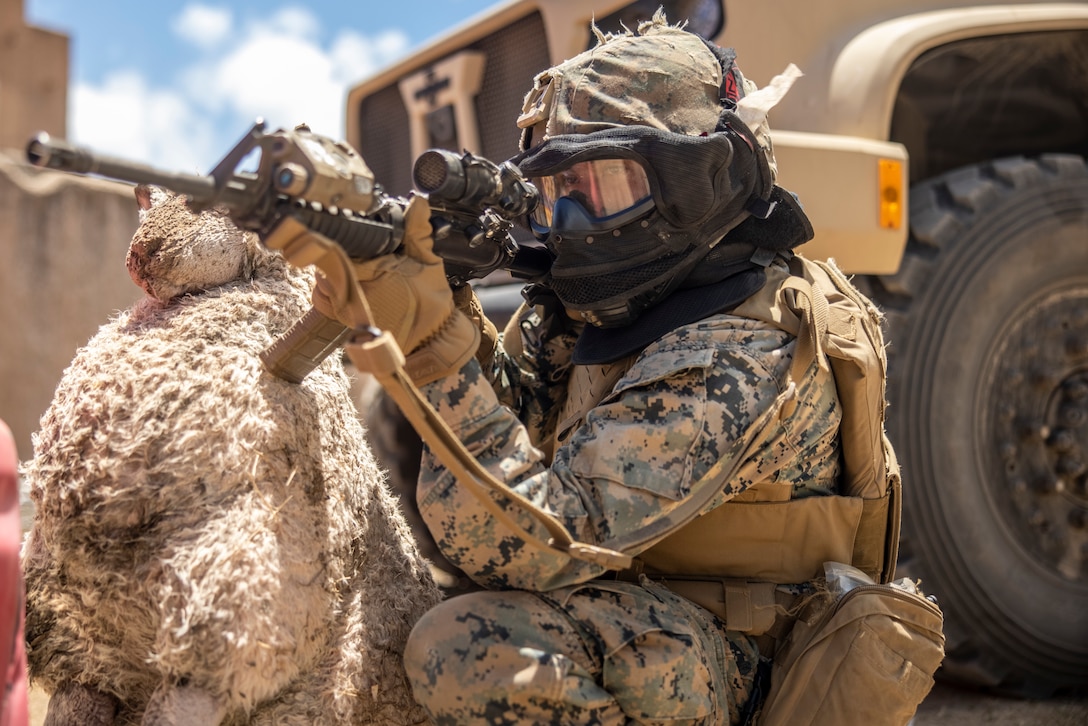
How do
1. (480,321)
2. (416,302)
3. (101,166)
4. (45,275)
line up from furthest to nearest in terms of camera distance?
(45,275) → (480,321) → (416,302) → (101,166)

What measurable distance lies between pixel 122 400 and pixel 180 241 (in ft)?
0.93

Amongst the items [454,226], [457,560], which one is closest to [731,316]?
[454,226]

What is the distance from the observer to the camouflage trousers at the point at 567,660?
61.5 inches

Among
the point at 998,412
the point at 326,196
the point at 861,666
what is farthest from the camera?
the point at 998,412

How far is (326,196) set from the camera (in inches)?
53.5

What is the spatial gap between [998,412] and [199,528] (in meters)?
2.49

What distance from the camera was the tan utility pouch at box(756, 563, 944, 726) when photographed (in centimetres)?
178

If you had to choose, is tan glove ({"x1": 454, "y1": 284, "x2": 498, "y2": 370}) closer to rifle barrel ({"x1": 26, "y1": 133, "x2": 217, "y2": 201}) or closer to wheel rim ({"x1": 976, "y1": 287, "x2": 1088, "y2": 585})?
rifle barrel ({"x1": 26, "y1": 133, "x2": 217, "y2": 201})

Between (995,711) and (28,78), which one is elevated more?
(28,78)

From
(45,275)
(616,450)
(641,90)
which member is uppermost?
(641,90)

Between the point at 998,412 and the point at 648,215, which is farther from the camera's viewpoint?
the point at 998,412

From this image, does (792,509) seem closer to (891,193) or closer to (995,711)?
(891,193)

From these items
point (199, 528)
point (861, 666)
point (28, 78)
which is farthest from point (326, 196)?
point (28, 78)

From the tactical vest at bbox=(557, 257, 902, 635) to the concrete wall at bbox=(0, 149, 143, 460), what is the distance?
5647mm
